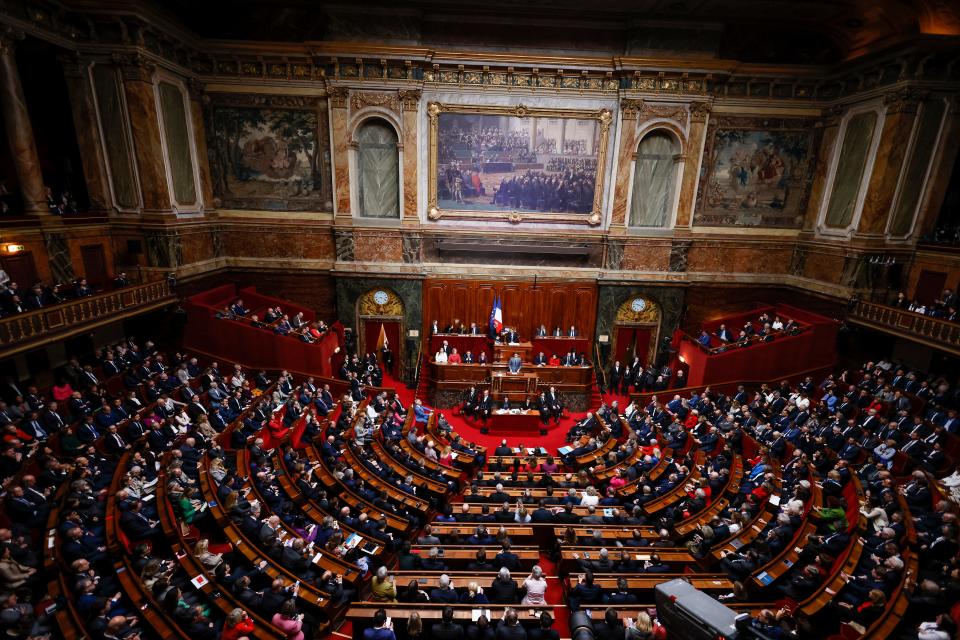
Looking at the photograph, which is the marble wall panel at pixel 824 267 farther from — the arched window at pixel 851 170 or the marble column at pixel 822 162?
the marble column at pixel 822 162

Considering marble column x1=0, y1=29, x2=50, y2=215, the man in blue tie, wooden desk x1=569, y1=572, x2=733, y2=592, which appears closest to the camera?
wooden desk x1=569, y1=572, x2=733, y2=592

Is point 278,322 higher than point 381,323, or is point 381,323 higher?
point 278,322

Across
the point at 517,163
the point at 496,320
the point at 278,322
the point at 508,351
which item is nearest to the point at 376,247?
the point at 278,322

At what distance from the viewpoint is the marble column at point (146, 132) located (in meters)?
13.3

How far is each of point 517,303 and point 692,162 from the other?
832 cm

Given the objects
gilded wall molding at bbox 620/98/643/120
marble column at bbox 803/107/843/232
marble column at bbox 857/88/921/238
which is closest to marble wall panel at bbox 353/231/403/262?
gilded wall molding at bbox 620/98/643/120

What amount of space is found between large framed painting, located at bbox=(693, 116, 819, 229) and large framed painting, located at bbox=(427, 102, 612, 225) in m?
4.09

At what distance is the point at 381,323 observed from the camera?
18.3 metres

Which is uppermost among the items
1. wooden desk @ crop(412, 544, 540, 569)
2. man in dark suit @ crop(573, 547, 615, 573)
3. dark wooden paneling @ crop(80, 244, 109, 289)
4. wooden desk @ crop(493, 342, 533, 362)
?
dark wooden paneling @ crop(80, 244, 109, 289)

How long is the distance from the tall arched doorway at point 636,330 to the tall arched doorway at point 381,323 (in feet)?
28.1

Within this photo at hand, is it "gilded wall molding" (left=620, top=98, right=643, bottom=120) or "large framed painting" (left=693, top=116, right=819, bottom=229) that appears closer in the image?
"gilded wall molding" (left=620, top=98, right=643, bottom=120)

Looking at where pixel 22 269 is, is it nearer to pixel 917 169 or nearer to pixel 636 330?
pixel 636 330

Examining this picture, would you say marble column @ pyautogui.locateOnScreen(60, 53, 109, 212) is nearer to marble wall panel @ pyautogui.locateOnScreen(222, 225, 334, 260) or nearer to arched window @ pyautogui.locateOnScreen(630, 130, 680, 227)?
marble wall panel @ pyautogui.locateOnScreen(222, 225, 334, 260)

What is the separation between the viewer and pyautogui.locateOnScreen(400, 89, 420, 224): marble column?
16.5 meters
